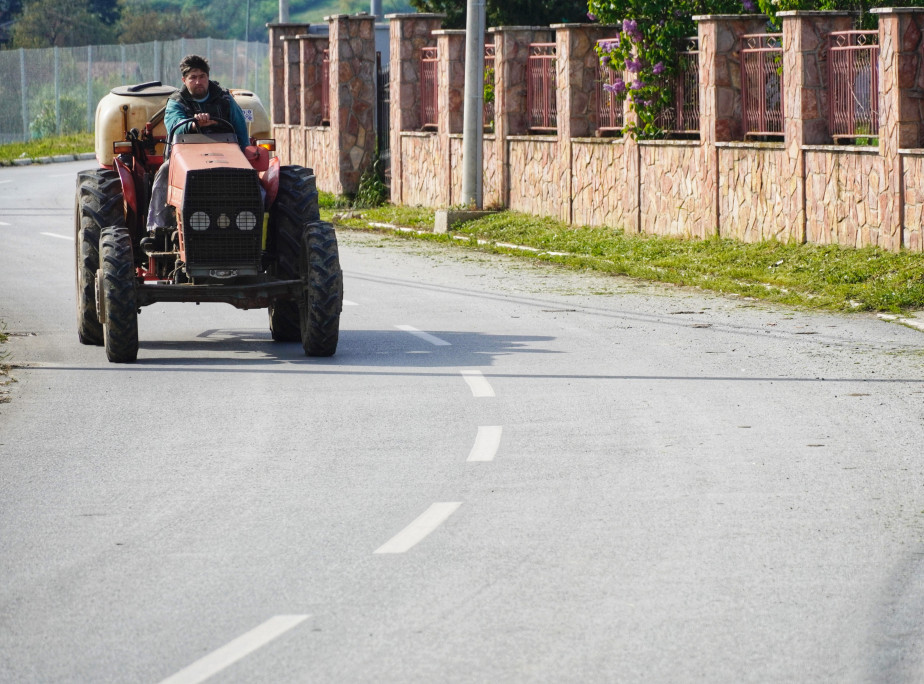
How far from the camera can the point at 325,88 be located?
119ft

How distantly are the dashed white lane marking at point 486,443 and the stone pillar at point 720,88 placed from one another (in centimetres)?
1251

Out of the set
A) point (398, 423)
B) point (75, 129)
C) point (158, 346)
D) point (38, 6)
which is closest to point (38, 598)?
point (398, 423)

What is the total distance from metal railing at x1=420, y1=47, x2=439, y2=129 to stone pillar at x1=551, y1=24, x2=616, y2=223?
192 inches

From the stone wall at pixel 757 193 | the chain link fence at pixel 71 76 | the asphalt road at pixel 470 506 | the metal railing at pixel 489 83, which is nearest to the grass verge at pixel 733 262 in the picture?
the stone wall at pixel 757 193

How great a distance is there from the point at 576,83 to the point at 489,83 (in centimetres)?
325

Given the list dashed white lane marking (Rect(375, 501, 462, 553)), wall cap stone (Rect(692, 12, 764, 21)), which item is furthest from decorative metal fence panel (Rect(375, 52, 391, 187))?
dashed white lane marking (Rect(375, 501, 462, 553))

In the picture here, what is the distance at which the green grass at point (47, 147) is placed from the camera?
51.8m

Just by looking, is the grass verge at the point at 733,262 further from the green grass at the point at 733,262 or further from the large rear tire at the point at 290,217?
the large rear tire at the point at 290,217

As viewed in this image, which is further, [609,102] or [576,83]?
[576,83]

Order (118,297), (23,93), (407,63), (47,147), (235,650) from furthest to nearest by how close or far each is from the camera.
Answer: (23,93) → (47,147) → (407,63) → (118,297) → (235,650)

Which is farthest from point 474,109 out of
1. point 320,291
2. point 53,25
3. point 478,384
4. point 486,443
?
point 53,25

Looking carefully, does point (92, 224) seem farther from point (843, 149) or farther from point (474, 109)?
point (474, 109)

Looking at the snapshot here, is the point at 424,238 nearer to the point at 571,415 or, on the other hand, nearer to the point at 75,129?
the point at 571,415

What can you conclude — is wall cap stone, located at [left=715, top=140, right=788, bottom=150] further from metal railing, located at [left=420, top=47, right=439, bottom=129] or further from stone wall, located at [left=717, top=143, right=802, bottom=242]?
metal railing, located at [left=420, top=47, right=439, bottom=129]
